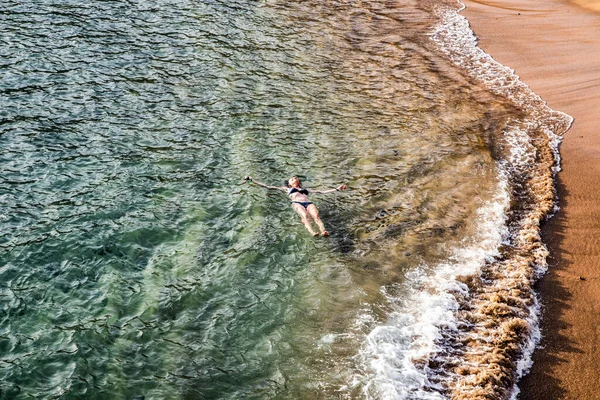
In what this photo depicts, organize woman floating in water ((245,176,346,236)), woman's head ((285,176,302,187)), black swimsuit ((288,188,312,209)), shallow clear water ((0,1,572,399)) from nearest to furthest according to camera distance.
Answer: shallow clear water ((0,1,572,399)), woman floating in water ((245,176,346,236)), black swimsuit ((288,188,312,209)), woman's head ((285,176,302,187))

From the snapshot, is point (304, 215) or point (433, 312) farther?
point (304, 215)

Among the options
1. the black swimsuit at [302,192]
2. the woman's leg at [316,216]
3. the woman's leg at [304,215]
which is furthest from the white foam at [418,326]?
the black swimsuit at [302,192]

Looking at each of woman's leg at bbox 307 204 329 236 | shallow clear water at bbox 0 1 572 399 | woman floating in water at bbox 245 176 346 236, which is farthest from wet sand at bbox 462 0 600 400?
woman floating in water at bbox 245 176 346 236

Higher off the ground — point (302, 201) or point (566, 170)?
point (566, 170)

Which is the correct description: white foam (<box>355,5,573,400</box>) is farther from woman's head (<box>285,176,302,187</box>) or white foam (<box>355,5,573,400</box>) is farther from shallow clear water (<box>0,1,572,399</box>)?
woman's head (<box>285,176,302,187</box>)

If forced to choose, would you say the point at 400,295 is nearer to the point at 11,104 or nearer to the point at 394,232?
the point at 394,232

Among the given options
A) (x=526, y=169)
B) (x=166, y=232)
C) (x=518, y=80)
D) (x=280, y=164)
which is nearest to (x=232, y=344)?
(x=166, y=232)

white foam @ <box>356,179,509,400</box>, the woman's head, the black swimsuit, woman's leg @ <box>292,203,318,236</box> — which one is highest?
the woman's head

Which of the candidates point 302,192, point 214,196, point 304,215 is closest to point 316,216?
point 304,215

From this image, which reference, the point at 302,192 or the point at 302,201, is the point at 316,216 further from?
the point at 302,192
